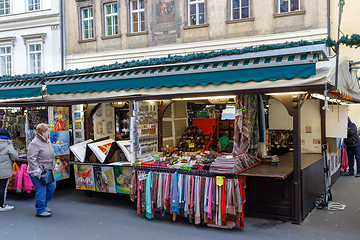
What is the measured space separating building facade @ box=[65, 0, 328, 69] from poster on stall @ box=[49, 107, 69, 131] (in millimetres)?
7422

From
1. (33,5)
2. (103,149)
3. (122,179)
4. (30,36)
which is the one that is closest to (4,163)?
(103,149)

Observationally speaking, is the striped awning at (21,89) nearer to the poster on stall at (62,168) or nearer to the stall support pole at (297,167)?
the poster on stall at (62,168)

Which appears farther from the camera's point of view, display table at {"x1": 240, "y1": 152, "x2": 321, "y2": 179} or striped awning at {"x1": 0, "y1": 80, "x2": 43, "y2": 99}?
striped awning at {"x1": 0, "y1": 80, "x2": 43, "y2": 99}

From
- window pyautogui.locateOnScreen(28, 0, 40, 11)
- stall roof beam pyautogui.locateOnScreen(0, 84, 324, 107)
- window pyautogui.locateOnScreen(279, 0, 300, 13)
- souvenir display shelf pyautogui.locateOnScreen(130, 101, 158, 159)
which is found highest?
window pyautogui.locateOnScreen(28, 0, 40, 11)

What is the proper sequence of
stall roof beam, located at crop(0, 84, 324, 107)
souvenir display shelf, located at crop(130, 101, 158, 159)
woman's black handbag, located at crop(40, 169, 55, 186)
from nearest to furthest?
1. stall roof beam, located at crop(0, 84, 324, 107)
2. woman's black handbag, located at crop(40, 169, 55, 186)
3. souvenir display shelf, located at crop(130, 101, 158, 159)

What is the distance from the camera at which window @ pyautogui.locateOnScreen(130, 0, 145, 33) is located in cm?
1616

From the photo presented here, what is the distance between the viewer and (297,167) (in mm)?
5941

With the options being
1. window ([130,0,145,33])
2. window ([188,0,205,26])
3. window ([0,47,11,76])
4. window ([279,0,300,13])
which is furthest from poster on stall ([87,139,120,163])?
window ([0,47,11,76])

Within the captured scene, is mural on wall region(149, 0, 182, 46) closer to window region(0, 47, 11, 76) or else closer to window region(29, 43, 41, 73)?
window region(29, 43, 41, 73)

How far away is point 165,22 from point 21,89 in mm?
8537

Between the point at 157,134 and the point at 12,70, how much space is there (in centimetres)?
1501

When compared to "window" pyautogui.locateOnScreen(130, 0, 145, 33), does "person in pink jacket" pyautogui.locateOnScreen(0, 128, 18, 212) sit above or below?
below

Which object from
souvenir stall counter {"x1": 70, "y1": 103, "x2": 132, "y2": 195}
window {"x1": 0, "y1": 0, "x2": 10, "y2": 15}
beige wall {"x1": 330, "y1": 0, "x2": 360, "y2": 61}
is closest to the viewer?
souvenir stall counter {"x1": 70, "y1": 103, "x2": 132, "y2": 195}

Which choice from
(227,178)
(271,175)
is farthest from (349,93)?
(227,178)
